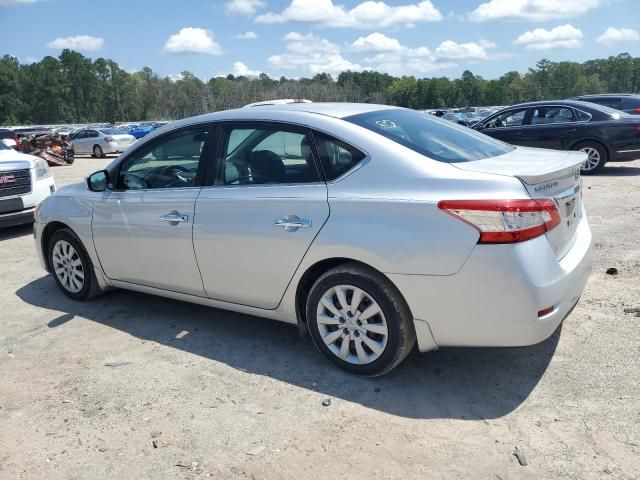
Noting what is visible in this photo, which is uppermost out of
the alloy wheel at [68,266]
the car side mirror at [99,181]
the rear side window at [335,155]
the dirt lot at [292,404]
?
the rear side window at [335,155]

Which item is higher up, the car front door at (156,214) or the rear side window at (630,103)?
the rear side window at (630,103)

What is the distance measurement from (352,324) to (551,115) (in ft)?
33.2

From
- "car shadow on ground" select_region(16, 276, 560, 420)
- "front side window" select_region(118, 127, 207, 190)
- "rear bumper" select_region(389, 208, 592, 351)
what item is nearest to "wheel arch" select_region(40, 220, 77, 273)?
"car shadow on ground" select_region(16, 276, 560, 420)

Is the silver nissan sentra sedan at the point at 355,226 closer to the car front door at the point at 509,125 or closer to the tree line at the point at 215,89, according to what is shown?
the car front door at the point at 509,125

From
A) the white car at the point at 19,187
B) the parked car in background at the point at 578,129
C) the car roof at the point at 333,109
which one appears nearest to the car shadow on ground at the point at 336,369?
the car roof at the point at 333,109

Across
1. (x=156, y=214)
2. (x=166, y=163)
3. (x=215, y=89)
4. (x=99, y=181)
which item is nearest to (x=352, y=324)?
(x=156, y=214)

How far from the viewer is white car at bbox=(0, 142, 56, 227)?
8.04m

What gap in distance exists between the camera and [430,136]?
3.75 m

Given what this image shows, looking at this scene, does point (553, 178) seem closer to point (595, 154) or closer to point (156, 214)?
point (156, 214)

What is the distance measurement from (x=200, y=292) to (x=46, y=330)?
146 cm

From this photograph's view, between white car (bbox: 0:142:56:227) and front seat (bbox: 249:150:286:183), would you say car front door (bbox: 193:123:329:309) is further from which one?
white car (bbox: 0:142:56:227)

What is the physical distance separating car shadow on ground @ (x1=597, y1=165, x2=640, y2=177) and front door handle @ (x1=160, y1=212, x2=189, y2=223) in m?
10.0

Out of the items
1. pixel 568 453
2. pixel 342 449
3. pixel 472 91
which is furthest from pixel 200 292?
pixel 472 91

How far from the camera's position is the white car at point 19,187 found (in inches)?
316
